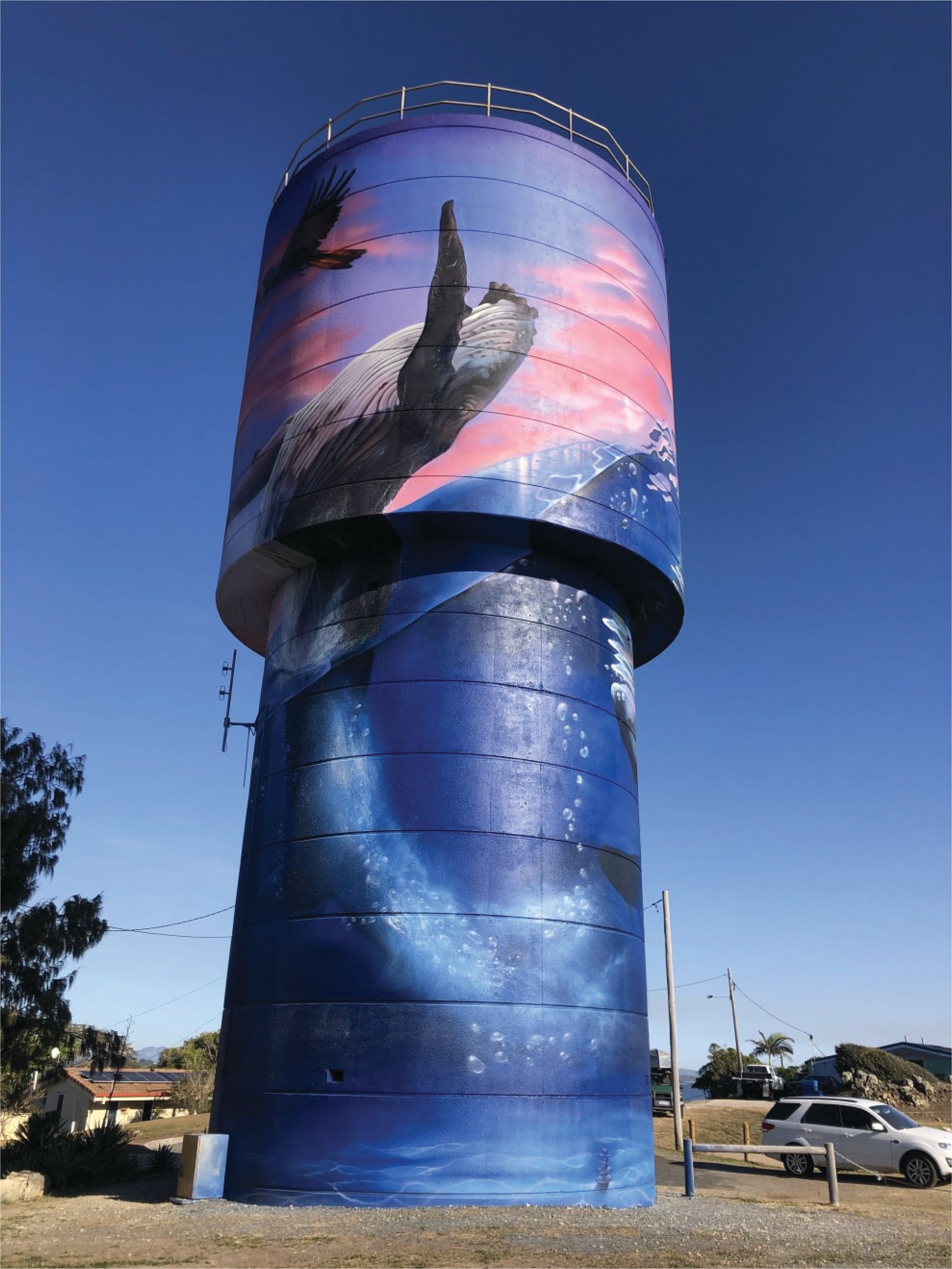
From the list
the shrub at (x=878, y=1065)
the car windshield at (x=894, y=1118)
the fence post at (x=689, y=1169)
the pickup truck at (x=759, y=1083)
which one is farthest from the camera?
the pickup truck at (x=759, y=1083)

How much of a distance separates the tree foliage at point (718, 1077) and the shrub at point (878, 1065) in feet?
20.6

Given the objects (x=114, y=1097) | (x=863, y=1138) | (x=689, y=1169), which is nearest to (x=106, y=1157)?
(x=689, y=1169)

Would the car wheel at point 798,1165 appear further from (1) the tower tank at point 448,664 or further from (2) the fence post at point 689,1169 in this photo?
(1) the tower tank at point 448,664

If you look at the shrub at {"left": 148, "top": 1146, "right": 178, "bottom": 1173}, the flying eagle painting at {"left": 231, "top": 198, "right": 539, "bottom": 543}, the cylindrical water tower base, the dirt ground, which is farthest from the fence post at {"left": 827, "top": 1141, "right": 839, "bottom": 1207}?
the flying eagle painting at {"left": 231, "top": 198, "right": 539, "bottom": 543}

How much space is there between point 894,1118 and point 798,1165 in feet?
7.35

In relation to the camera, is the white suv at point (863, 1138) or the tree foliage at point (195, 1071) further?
the tree foliage at point (195, 1071)

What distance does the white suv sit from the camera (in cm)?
1930

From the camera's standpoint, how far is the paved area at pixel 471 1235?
33.8 ft

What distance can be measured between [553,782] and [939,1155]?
37.2 feet

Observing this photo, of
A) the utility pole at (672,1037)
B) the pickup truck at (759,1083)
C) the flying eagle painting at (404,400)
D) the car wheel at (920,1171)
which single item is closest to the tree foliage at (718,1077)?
the pickup truck at (759,1083)

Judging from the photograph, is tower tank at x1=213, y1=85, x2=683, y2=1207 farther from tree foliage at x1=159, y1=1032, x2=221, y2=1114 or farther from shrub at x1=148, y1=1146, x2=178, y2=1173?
tree foliage at x1=159, y1=1032, x2=221, y2=1114

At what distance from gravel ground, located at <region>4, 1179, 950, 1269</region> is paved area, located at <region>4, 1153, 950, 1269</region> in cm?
3

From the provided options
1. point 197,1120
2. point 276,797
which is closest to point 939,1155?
point 276,797

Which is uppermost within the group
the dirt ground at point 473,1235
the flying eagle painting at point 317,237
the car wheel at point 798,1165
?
the flying eagle painting at point 317,237
